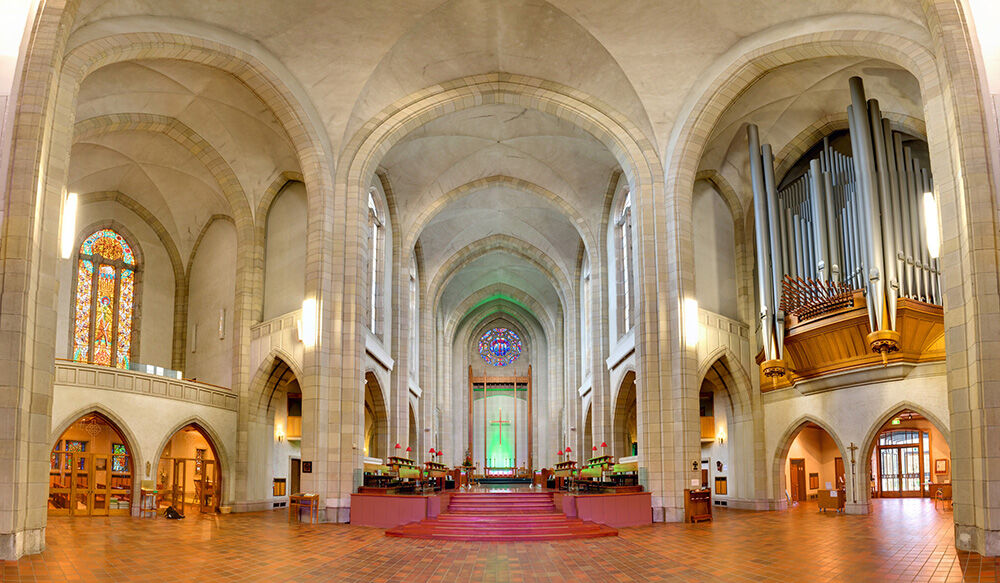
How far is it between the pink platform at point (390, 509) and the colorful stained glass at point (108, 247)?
39.6 ft

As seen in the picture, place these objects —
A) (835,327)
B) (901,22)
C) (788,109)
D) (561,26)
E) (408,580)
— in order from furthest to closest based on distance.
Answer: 1. (788,109)
2. (561,26)
3. (835,327)
4. (901,22)
5. (408,580)

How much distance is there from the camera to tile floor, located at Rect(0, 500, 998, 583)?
912 centimetres

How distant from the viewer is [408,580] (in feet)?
29.9

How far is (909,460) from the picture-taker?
24.9 m

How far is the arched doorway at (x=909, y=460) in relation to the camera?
78.7 ft

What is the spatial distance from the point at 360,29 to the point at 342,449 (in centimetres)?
907

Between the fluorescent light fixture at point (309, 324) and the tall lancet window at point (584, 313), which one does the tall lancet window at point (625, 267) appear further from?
the fluorescent light fixture at point (309, 324)

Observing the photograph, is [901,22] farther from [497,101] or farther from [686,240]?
[497,101]

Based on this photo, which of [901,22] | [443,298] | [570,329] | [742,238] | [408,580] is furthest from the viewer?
[443,298]

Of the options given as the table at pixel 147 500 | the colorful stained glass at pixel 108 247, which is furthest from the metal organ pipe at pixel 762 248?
the colorful stained glass at pixel 108 247

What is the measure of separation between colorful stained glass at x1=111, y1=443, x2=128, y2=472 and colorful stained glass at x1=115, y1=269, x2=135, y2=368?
3906 mm

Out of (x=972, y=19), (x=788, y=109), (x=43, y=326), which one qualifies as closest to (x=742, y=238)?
(x=788, y=109)

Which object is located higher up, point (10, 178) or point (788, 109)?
point (788, 109)

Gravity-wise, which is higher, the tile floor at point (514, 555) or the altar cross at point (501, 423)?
the altar cross at point (501, 423)
